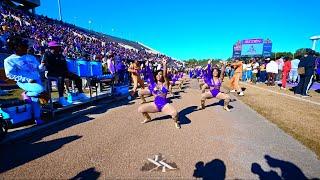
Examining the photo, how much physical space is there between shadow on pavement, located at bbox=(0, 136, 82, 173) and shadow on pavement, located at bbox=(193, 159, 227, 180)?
2725 mm

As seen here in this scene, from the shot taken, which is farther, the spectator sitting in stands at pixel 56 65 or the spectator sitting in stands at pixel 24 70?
the spectator sitting in stands at pixel 56 65

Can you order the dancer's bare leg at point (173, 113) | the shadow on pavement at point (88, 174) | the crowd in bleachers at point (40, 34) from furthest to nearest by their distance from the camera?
the crowd in bleachers at point (40, 34), the dancer's bare leg at point (173, 113), the shadow on pavement at point (88, 174)

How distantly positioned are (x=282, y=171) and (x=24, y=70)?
5782 millimetres

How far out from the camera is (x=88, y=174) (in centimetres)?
382

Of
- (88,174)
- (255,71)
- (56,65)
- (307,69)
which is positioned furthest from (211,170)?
(255,71)

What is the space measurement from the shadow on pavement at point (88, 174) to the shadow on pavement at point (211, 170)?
1.47 metres

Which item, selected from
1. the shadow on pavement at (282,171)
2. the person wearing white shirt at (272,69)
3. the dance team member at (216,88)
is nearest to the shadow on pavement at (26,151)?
the shadow on pavement at (282,171)

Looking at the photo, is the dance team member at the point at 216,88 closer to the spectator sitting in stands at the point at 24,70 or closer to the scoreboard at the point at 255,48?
the spectator sitting in stands at the point at 24,70

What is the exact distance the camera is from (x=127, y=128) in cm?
639

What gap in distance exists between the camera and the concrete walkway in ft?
12.8

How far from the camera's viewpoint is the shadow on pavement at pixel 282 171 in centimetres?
381

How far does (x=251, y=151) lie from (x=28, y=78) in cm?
525

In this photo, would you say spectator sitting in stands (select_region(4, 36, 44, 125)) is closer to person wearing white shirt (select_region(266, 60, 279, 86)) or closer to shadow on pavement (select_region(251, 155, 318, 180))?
shadow on pavement (select_region(251, 155, 318, 180))

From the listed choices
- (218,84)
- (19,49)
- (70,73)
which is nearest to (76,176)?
(19,49)
